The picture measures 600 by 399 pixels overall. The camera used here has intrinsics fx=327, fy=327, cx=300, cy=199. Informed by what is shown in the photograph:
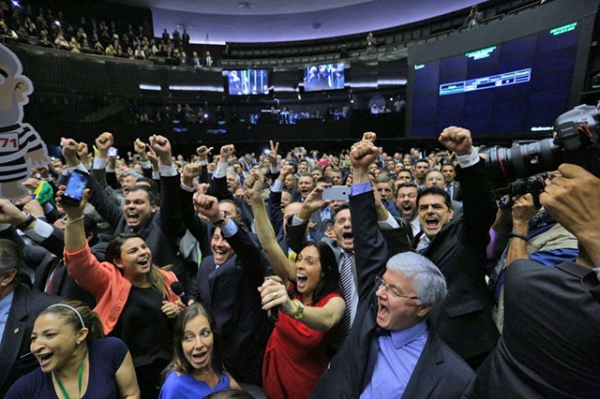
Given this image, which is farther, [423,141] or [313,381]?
[423,141]

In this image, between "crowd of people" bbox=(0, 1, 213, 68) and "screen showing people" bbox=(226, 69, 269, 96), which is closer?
"crowd of people" bbox=(0, 1, 213, 68)

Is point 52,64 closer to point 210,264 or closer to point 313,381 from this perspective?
point 210,264

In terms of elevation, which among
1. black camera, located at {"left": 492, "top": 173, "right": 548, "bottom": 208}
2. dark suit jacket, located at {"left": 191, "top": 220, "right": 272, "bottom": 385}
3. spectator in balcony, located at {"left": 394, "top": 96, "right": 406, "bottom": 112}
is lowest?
dark suit jacket, located at {"left": 191, "top": 220, "right": 272, "bottom": 385}

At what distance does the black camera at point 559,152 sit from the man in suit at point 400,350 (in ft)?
1.49

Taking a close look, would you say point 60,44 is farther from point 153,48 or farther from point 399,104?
point 399,104

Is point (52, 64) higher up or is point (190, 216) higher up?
point (52, 64)

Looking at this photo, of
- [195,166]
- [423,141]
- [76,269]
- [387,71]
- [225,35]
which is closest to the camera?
[76,269]

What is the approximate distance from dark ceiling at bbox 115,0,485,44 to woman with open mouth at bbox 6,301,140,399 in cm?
1518

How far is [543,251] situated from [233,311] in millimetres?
1628

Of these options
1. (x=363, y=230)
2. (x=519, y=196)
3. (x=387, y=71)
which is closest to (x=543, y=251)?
(x=519, y=196)

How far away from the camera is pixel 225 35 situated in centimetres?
1767

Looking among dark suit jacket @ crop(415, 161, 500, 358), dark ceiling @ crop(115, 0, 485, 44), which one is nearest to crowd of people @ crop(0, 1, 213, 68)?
dark ceiling @ crop(115, 0, 485, 44)

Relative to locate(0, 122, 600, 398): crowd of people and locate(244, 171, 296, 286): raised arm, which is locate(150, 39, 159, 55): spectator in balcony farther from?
locate(244, 171, 296, 286): raised arm

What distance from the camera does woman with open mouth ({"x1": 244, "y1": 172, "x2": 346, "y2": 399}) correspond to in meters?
1.58
